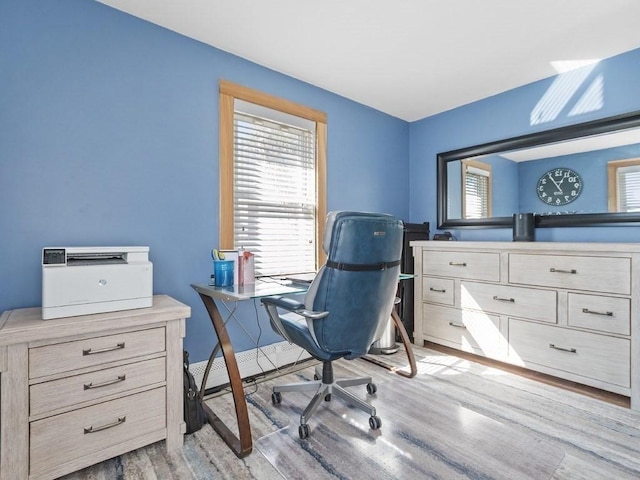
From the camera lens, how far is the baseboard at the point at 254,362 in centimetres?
232

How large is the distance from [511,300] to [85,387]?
289 cm

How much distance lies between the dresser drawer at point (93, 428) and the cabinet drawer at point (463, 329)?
2446 millimetres

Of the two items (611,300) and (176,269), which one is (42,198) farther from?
(611,300)

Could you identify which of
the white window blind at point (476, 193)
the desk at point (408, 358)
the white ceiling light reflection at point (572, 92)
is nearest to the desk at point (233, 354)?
the desk at point (408, 358)

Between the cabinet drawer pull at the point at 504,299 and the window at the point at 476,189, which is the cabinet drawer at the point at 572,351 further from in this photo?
the window at the point at 476,189

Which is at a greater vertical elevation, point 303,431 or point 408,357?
A: point 408,357

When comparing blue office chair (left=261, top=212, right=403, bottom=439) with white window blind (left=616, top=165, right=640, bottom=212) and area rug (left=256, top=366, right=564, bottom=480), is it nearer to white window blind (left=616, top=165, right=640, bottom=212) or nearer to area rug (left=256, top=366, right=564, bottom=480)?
area rug (left=256, top=366, right=564, bottom=480)

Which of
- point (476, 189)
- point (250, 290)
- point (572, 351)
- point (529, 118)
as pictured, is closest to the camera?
point (250, 290)

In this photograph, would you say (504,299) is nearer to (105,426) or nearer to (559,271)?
(559,271)

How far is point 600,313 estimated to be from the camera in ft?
7.34

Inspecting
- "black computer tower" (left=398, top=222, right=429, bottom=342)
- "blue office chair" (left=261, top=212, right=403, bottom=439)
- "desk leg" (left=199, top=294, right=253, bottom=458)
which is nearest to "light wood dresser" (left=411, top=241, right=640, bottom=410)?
"black computer tower" (left=398, top=222, right=429, bottom=342)

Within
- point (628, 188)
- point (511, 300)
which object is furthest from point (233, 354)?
point (628, 188)

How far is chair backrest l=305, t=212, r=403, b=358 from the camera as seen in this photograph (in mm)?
1663

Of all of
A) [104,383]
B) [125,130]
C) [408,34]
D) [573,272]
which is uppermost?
[408,34]
